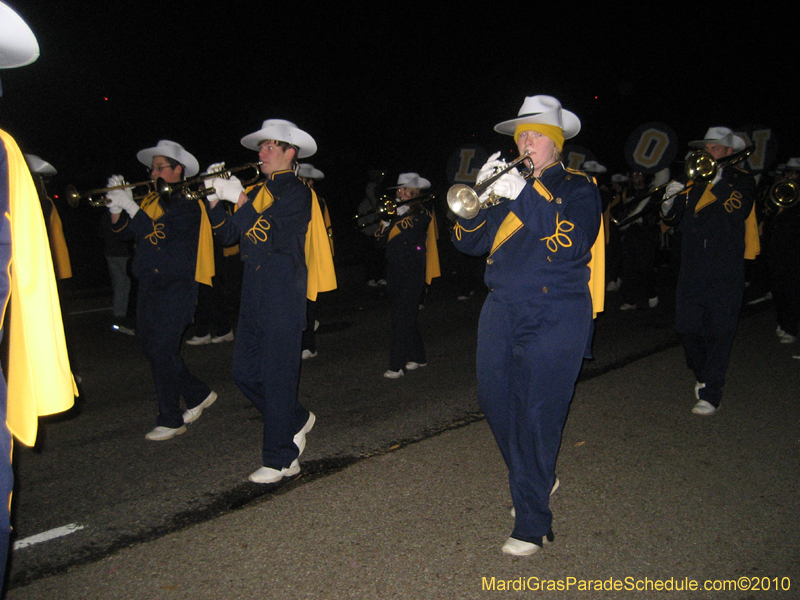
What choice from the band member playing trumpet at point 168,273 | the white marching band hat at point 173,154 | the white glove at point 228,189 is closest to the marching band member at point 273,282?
the white glove at point 228,189

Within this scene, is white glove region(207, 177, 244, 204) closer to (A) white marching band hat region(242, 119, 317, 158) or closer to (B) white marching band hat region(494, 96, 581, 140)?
(A) white marching band hat region(242, 119, 317, 158)

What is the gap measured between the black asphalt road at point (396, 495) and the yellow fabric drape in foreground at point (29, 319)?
127 cm

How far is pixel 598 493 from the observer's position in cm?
358

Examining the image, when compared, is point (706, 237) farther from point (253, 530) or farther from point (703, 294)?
point (253, 530)

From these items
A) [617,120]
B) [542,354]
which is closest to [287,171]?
[542,354]

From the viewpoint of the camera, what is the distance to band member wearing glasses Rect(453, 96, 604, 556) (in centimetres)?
286

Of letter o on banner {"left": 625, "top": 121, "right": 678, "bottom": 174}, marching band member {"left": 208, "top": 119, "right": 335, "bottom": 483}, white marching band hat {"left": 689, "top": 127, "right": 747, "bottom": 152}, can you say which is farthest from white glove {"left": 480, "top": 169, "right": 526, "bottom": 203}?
letter o on banner {"left": 625, "top": 121, "right": 678, "bottom": 174}

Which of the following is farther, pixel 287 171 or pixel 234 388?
pixel 234 388

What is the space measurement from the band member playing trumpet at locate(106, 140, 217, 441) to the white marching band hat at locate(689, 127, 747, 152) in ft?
13.5

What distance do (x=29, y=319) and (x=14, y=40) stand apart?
77 centimetres

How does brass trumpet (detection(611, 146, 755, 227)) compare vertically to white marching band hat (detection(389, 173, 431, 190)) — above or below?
above

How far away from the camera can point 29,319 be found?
179 cm

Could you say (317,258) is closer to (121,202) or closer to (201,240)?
(201,240)

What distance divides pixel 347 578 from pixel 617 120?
2662 centimetres
